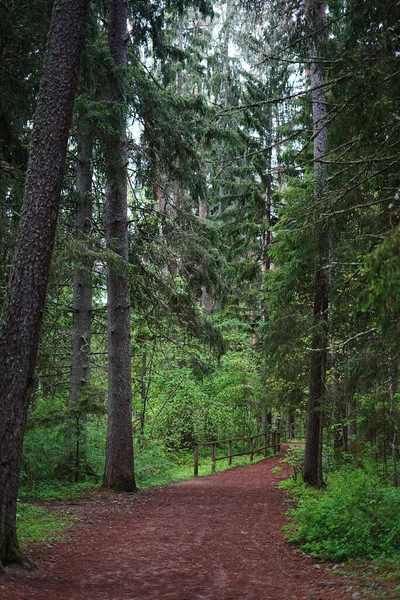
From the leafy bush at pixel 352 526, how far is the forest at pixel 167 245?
0.03 metres

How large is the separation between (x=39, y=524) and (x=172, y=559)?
220 centimetres

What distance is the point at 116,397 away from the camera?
10.8 m

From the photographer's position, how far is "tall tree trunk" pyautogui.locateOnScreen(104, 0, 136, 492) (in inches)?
417

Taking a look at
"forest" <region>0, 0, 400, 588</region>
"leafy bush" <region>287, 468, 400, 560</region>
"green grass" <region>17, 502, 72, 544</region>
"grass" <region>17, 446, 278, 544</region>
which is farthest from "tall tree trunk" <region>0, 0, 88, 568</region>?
"leafy bush" <region>287, 468, 400, 560</region>

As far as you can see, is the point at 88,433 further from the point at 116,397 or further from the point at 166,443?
the point at 166,443

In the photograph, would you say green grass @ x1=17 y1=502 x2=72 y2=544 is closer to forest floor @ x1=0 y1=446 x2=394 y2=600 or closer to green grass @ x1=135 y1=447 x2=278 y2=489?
forest floor @ x1=0 y1=446 x2=394 y2=600

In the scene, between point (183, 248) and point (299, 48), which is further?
point (183, 248)

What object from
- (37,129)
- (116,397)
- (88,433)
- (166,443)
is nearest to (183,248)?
(116,397)

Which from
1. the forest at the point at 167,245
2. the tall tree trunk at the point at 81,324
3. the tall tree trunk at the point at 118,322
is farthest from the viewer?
the tall tree trunk at the point at 81,324

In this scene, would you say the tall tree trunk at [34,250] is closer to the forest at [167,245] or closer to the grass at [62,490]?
the forest at [167,245]

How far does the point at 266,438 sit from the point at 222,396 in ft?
8.77

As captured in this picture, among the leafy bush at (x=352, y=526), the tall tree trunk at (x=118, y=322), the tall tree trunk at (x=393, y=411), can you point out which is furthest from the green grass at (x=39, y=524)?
the tall tree trunk at (x=393, y=411)

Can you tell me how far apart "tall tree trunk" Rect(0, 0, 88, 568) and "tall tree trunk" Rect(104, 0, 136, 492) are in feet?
13.7

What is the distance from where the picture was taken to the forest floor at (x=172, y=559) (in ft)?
15.6
